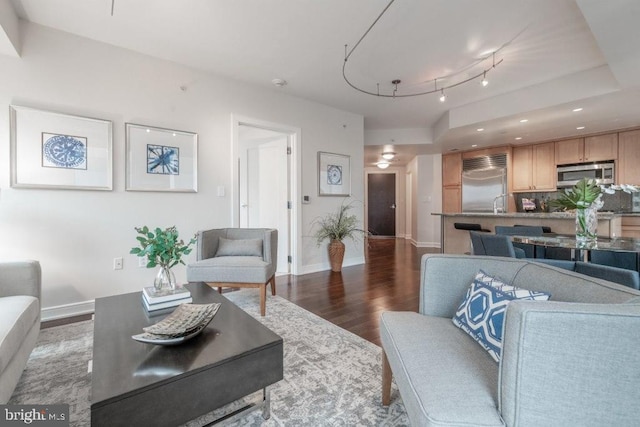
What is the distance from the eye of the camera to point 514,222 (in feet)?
13.8

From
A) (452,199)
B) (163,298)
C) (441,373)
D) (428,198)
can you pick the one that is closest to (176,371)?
(163,298)

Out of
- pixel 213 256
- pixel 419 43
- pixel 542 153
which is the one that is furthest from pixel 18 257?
pixel 542 153

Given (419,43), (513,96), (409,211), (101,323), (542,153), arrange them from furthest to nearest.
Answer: (409,211), (542,153), (513,96), (419,43), (101,323)

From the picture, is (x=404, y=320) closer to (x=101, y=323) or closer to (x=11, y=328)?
(x=101, y=323)

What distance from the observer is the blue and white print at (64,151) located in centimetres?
254

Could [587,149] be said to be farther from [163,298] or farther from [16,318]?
[16,318]

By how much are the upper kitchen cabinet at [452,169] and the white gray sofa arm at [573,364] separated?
642 cm

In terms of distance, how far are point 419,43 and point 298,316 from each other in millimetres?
2833

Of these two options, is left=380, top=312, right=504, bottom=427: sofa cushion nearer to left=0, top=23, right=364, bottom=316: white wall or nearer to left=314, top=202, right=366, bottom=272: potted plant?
left=0, top=23, right=364, bottom=316: white wall

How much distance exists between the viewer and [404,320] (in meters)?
1.38

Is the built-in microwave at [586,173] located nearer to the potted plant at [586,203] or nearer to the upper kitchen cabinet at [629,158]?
the upper kitchen cabinet at [629,158]

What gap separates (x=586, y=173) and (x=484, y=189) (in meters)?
1.62

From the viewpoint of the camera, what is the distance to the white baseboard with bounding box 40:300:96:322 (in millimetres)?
2546

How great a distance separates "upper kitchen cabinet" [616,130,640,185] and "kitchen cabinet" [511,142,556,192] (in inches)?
35.4
